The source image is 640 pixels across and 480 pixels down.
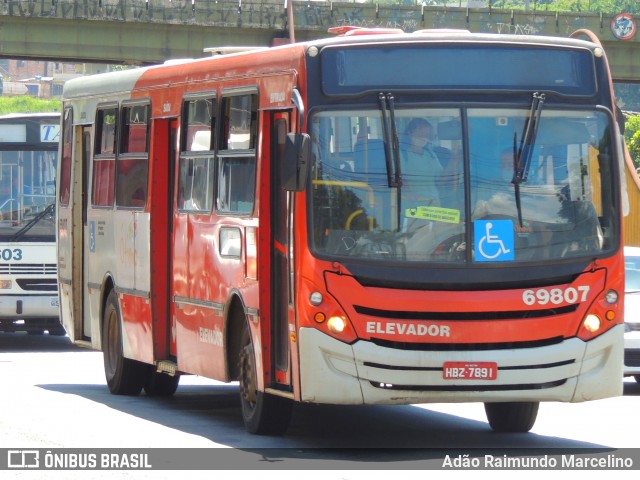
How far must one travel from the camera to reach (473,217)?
11273 millimetres

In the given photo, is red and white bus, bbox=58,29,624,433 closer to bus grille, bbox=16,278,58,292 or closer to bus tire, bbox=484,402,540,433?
bus tire, bbox=484,402,540,433

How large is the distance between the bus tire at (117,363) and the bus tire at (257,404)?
366 centimetres

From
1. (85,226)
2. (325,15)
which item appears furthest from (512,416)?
(325,15)

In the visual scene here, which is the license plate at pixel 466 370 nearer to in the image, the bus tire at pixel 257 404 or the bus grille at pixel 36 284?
the bus tire at pixel 257 404

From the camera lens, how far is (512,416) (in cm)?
1299

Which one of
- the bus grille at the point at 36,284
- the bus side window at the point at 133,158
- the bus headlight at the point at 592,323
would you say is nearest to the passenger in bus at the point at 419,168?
the bus headlight at the point at 592,323

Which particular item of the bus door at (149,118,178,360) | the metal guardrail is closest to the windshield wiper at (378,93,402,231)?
the bus door at (149,118,178,360)

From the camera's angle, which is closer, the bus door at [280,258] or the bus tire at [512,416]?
the bus door at [280,258]

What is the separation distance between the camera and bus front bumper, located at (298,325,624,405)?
1110 centimetres

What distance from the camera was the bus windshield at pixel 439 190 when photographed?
36.8 ft

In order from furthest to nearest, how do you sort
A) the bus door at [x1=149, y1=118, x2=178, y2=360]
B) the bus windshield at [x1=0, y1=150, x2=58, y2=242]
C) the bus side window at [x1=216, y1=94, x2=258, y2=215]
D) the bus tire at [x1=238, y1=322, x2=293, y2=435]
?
the bus windshield at [x1=0, y1=150, x2=58, y2=242] → the bus door at [x1=149, y1=118, x2=178, y2=360] → the bus side window at [x1=216, y1=94, x2=258, y2=215] → the bus tire at [x1=238, y1=322, x2=293, y2=435]

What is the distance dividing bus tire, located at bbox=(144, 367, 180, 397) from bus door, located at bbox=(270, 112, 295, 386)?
4.52 m

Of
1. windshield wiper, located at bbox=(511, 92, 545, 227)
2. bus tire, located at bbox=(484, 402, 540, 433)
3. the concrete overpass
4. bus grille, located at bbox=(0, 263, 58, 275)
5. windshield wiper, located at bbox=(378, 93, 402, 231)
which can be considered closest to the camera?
windshield wiper, located at bbox=(378, 93, 402, 231)

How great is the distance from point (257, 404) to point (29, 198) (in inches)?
465
